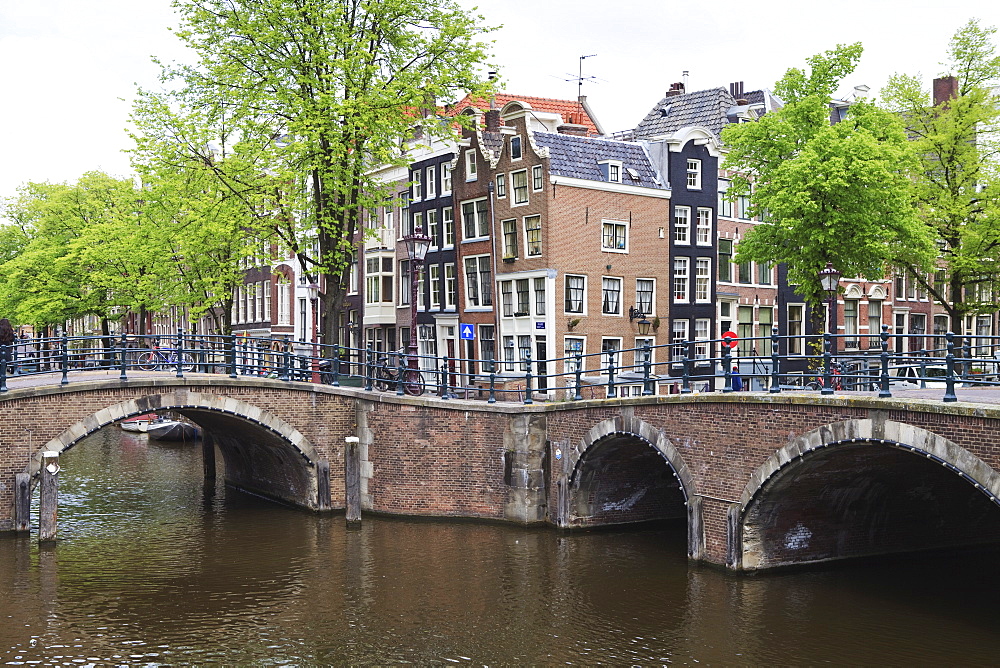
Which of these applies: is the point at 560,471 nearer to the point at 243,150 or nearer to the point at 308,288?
the point at 243,150

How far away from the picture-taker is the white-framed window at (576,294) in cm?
3581

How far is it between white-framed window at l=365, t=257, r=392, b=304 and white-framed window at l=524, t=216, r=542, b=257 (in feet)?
31.1

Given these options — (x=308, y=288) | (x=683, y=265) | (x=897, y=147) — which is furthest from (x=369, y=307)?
(x=897, y=147)

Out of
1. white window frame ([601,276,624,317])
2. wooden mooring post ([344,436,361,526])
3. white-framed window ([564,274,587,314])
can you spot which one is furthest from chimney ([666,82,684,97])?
wooden mooring post ([344,436,361,526])

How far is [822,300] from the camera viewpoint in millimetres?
30922

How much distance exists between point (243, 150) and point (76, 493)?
33.6 feet

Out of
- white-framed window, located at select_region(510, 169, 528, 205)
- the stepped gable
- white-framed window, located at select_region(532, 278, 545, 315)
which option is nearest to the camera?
white-framed window, located at select_region(532, 278, 545, 315)

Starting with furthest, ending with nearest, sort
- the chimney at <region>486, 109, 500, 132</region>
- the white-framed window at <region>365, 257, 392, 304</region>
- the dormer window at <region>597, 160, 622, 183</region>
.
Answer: the white-framed window at <region>365, 257, 392, 304</region> < the chimney at <region>486, 109, 500, 132</region> < the dormer window at <region>597, 160, 622, 183</region>

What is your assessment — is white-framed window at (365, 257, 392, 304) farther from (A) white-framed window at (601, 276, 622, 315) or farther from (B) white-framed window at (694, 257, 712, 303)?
(B) white-framed window at (694, 257, 712, 303)

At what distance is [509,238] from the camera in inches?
1475

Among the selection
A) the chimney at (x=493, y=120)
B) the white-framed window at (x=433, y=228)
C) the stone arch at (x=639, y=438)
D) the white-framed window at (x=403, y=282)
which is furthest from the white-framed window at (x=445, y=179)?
the stone arch at (x=639, y=438)

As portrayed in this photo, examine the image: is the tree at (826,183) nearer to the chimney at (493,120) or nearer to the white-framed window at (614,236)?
the white-framed window at (614,236)

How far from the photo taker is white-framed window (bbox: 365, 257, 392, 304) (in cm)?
4412

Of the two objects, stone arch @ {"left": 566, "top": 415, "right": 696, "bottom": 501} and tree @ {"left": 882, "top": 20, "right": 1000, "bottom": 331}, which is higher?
tree @ {"left": 882, "top": 20, "right": 1000, "bottom": 331}
